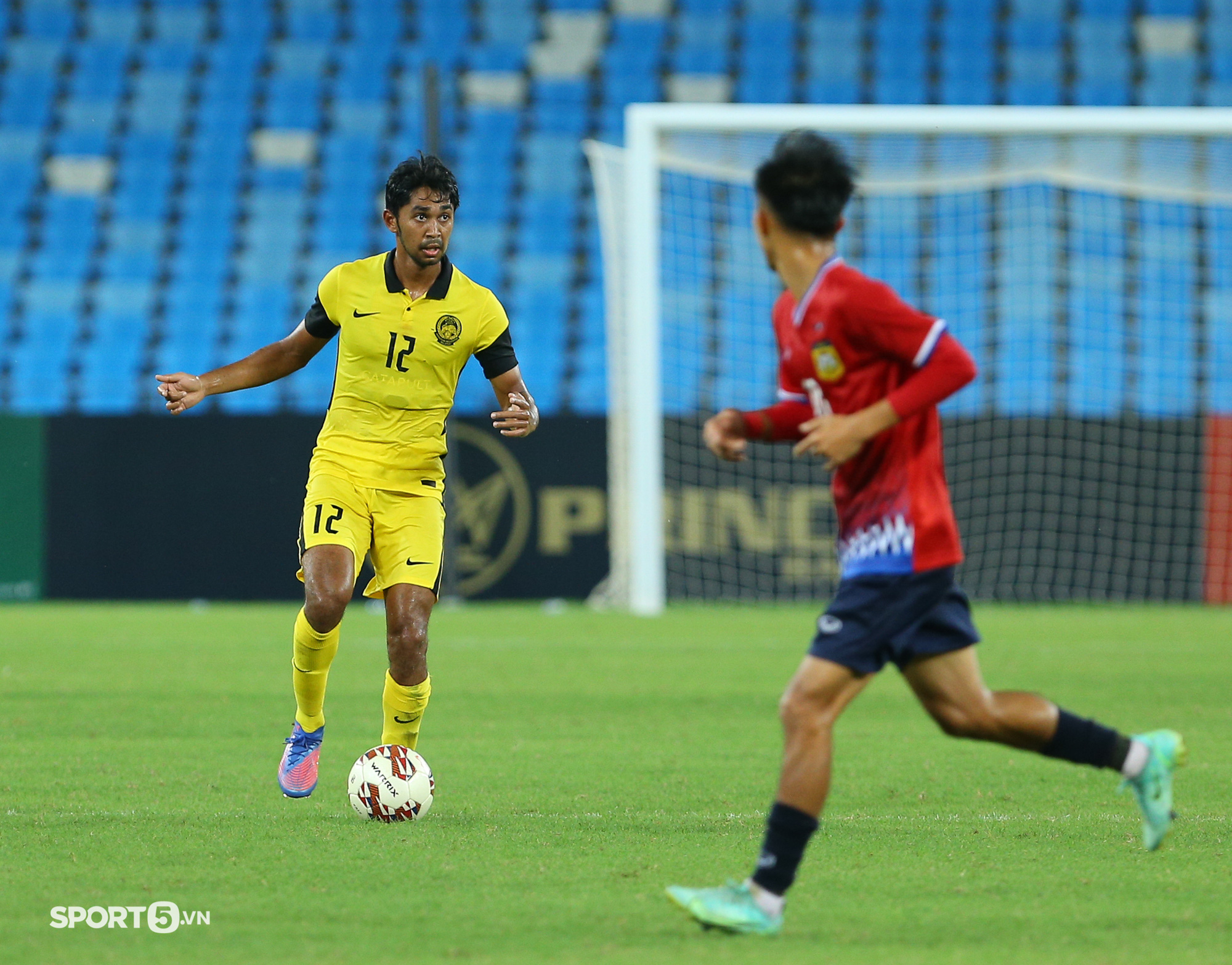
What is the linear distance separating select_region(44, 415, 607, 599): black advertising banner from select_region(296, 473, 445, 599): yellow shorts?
32.5 ft

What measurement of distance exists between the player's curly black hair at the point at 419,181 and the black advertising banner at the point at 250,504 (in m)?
10.1

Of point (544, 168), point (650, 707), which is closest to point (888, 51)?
point (544, 168)

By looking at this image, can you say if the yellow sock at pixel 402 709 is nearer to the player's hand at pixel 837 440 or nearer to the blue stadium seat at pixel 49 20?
the player's hand at pixel 837 440

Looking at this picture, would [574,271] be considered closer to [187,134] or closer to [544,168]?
[544,168]

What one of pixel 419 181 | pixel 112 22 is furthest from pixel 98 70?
pixel 419 181

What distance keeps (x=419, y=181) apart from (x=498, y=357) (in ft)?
Result: 2.28

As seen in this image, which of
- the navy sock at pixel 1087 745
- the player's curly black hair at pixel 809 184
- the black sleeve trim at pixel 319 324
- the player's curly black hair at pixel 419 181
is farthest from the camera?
the black sleeve trim at pixel 319 324

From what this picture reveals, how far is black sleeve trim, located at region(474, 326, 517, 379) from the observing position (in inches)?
224

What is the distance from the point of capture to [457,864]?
4355mm

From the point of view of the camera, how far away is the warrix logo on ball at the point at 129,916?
3.60 metres

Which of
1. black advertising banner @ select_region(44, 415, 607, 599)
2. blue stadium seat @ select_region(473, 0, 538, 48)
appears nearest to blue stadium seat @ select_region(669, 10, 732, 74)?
blue stadium seat @ select_region(473, 0, 538, 48)

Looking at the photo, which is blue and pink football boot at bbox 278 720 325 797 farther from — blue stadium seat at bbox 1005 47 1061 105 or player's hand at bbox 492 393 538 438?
blue stadium seat at bbox 1005 47 1061 105

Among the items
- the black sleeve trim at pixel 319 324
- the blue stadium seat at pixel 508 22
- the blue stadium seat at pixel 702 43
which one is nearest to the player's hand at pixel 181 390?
the black sleeve trim at pixel 319 324

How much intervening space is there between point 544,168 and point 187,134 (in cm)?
456
